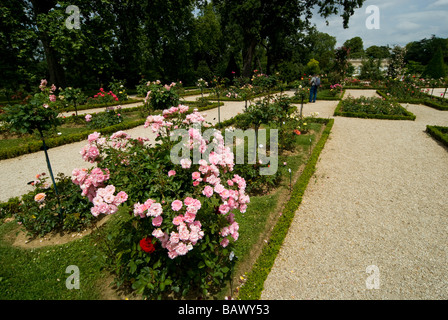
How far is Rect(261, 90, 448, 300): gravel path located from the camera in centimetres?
293

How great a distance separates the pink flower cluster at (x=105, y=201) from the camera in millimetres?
2199

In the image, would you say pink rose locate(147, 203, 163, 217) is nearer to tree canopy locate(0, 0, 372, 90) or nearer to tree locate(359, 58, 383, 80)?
tree canopy locate(0, 0, 372, 90)

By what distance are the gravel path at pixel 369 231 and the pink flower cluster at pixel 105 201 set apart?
2.10 metres

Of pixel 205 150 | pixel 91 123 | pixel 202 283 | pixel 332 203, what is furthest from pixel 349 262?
pixel 91 123

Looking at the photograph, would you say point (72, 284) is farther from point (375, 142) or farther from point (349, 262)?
point (375, 142)

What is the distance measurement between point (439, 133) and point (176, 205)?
396 inches

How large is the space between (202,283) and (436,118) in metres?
14.1

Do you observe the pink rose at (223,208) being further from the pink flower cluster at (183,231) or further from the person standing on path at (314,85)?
the person standing on path at (314,85)

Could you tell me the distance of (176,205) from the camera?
2164 mm

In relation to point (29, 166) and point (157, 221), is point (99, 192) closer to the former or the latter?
point (157, 221)

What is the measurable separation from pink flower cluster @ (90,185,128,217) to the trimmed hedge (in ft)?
5.94
